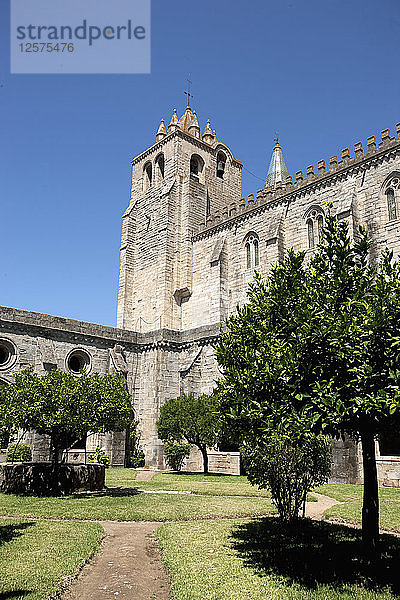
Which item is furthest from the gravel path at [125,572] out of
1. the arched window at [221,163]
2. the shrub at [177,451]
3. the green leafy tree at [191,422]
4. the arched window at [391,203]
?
the arched window at [221,163]

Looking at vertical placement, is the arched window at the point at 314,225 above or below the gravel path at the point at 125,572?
above

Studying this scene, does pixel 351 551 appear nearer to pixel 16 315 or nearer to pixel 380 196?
pixel 380 196

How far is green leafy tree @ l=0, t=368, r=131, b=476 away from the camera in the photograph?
15523mm

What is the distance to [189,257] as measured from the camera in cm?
3541

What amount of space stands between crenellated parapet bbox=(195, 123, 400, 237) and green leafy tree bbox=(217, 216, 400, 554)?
19.4m

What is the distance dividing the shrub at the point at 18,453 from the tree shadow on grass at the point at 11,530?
13.0 metres

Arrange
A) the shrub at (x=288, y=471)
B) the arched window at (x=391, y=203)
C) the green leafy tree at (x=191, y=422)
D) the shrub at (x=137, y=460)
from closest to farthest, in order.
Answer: the shrub at (x=288, y=471)
the green leafy tree at (x=191, y=422)
the arched window at (x=391, y=203)
the shrub at (x=137, y=460)

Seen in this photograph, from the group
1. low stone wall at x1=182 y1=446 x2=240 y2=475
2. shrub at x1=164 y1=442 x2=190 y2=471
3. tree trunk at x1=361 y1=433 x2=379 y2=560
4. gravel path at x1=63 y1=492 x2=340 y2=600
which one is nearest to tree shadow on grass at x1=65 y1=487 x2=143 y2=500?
gravel path at x1=63 y1=492 x2=340 y2=600

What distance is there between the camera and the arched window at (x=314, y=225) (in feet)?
93.5

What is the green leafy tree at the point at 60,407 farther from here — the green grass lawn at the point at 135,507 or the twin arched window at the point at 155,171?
the twin arched window at the point at 155,171

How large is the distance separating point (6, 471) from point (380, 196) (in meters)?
21.9

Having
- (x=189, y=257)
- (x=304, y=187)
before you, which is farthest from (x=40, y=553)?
(x=189, y=257)

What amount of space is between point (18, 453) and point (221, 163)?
28.8m

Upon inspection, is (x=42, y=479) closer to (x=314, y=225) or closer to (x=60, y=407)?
(x=60, y=407)
